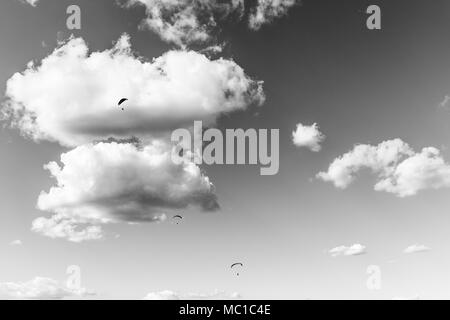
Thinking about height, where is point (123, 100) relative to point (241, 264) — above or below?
above

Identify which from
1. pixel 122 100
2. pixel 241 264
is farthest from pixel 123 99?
pixel 241 264

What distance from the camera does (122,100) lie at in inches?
3511

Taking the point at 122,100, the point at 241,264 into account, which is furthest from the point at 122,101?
the point at 241,264

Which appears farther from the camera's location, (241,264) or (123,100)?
(241,264)

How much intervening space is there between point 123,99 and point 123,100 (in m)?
0.71

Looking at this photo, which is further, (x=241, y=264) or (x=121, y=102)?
(x=241, y=264)

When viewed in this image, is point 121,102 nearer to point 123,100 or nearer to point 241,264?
point 123,100

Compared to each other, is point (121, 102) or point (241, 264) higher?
point (121, 102)

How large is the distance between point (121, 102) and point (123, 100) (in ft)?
6.11

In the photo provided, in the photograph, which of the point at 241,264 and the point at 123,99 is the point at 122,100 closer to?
the point at 123,99

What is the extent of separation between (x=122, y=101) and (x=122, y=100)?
206 millimetres

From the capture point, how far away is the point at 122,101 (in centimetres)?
8925

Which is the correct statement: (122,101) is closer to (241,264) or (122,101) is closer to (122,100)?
(122,100)

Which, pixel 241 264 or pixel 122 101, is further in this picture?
pixel 241 264
